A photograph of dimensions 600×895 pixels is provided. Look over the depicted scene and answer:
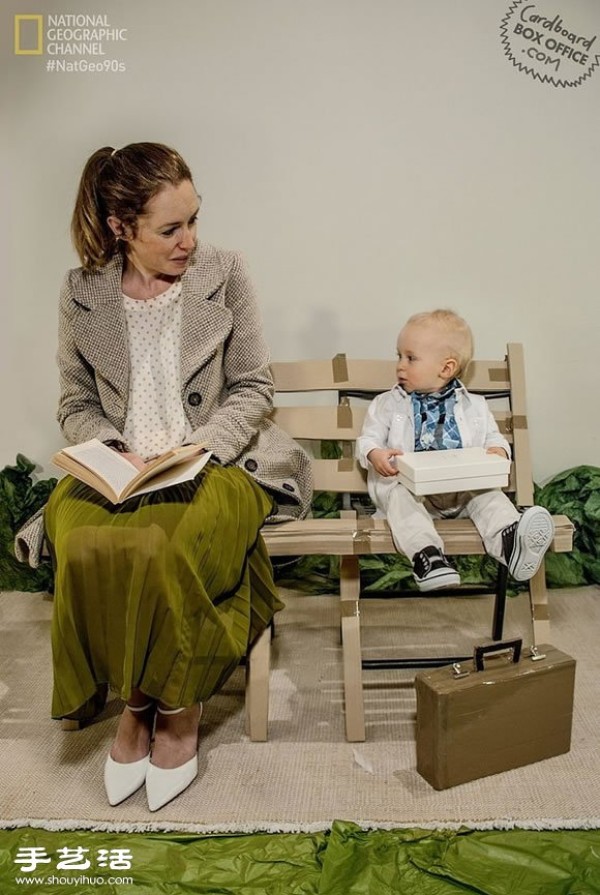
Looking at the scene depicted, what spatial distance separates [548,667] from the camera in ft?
7.97

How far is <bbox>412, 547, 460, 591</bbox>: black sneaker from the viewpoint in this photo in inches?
96.7

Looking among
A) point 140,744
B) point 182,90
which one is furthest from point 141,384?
point 182,90

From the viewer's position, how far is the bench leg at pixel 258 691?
2.60 metres

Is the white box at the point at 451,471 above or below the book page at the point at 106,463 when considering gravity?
below

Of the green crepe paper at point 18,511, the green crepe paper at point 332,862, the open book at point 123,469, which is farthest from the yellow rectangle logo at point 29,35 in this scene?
the green crepe paper at point 332,862

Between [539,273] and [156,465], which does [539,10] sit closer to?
[539,273]

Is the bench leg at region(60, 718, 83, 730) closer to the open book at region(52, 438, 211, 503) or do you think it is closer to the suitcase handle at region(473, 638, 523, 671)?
the open book at region(52, 438, 211, 503)

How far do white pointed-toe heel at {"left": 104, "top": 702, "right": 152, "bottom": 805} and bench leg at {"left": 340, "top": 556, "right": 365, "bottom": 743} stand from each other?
581mm

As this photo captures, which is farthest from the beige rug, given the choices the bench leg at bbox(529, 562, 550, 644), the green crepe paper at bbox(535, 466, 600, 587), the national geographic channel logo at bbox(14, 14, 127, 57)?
the national geographic channel logo at bbox(14, 14, 127, 57)

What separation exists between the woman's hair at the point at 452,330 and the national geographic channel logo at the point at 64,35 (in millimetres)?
1570

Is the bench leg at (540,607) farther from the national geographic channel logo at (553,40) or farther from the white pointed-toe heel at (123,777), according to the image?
the national geographic channel logo at (553,40)

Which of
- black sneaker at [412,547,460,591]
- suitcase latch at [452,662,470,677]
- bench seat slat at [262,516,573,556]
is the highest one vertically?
bench seat slat at [262,516,573,556]

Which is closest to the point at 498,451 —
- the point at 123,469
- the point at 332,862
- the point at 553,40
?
the point at 123,469

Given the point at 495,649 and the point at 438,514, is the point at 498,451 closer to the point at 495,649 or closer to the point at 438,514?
the point at 438,514
